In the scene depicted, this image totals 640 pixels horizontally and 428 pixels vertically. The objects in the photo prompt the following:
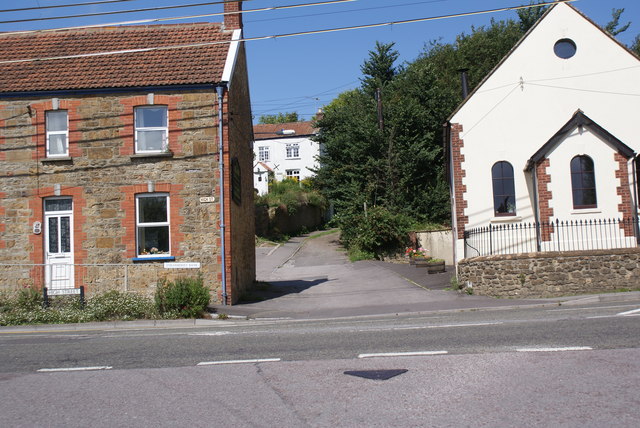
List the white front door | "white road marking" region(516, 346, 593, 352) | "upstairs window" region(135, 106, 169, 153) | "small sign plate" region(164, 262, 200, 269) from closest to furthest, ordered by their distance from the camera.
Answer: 1. "white road marking" region(516, 346, 593, 352)
2. "small sign plate" region(164, 262, 200, 269)
3. the white front door
4. "upstairs window" region(135, 106, 169, 153)

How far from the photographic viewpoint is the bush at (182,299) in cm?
1484

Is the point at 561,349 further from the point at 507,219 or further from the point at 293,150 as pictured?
the point at 293,150

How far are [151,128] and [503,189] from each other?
11.7 meters

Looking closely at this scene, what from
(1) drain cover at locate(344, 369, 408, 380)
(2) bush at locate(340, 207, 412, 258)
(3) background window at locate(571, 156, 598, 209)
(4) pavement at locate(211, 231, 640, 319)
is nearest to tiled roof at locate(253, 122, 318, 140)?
(2) bush at locate(340, 207, 412, 258)

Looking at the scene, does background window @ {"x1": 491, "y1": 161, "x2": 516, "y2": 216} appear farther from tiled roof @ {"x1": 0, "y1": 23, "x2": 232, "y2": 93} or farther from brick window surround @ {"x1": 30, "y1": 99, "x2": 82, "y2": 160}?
brick window surround @ {"x1": 30, "y1": 99, "x2": 82, "y2": 160}

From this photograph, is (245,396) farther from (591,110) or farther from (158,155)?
(591,110)

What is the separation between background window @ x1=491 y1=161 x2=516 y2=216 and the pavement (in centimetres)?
302

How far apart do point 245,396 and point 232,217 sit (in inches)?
473

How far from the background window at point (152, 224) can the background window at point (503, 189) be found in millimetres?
10830

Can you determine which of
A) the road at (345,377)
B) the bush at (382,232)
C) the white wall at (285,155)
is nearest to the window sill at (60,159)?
the road at (345,377)

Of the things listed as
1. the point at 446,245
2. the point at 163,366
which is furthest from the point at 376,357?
the point at 446,245

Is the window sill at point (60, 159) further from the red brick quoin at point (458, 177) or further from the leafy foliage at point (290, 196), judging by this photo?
the leafy foliage at point (290, 196)

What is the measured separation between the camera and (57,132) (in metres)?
18.2

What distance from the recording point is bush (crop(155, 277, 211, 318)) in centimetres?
1484
